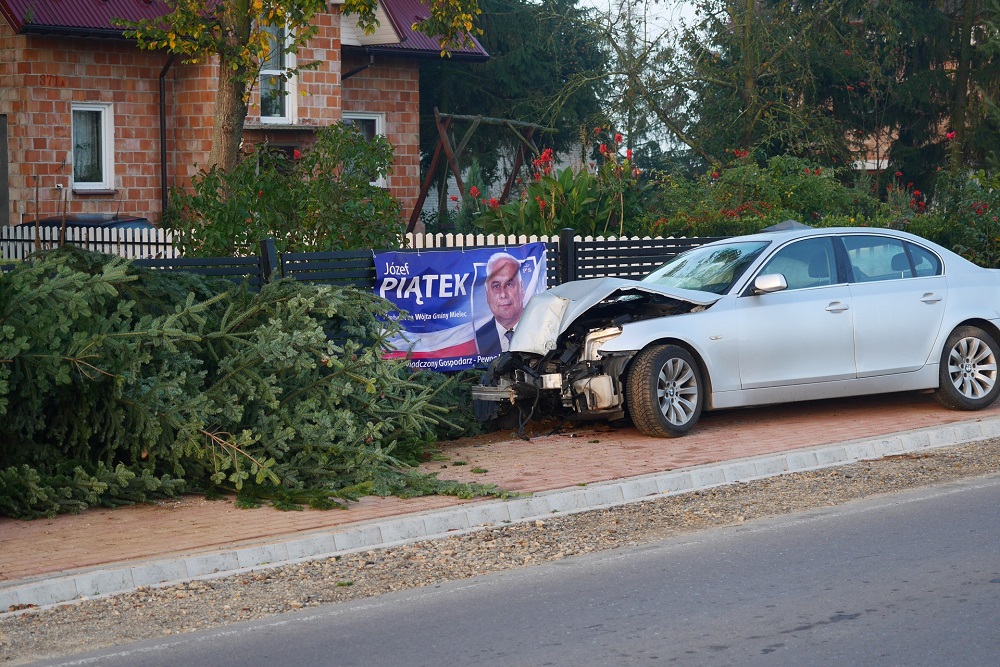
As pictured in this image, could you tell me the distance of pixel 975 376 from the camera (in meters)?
12.3

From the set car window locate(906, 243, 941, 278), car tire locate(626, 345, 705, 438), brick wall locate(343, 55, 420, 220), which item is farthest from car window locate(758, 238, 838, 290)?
brick wall locate(343, 55, 420, 220)

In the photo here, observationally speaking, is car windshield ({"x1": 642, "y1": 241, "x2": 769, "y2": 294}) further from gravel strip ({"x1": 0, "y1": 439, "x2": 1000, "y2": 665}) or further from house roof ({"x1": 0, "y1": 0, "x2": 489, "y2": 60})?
house roof ({"x1": 0, "y1": 0, "x2": 489, "y2": 60})

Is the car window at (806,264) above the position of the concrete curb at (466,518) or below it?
above

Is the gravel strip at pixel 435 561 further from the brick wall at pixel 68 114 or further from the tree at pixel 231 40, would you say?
the brick wall at pixel 68 114

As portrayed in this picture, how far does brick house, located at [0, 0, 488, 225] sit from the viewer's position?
2335cm

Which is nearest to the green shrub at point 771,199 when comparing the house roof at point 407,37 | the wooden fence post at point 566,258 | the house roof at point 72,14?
the wooden fence post at point 566,258

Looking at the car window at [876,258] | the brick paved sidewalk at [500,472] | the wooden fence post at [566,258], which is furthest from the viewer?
the wooden fence post at [566,258]

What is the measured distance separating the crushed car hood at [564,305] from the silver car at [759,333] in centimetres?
1

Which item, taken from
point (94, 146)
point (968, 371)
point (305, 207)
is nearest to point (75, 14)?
point (94, 146)

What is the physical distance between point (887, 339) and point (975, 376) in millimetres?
1049

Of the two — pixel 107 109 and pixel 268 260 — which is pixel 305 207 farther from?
pixel 107 109

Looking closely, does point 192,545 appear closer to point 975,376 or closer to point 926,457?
point 926,457

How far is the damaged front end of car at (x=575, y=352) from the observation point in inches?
440

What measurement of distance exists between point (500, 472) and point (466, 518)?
148 cm
